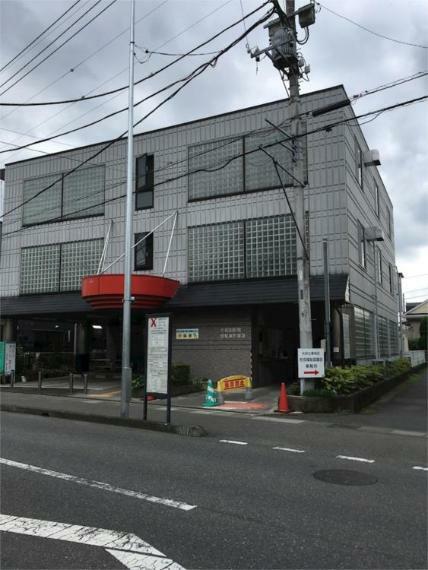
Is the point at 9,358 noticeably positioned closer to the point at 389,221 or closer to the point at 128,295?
the point at 128,295

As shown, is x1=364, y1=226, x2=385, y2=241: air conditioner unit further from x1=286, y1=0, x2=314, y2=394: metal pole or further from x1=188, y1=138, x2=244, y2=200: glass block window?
x1=286, y1=0, x2=314, y2=394: metal pole

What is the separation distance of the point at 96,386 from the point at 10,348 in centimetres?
387

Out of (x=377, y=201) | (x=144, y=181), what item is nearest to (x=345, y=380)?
(x=144, y=181)

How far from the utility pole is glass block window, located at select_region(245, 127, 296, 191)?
5.58m

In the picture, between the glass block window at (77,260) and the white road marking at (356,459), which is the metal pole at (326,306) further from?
the glass block window at (77,260)

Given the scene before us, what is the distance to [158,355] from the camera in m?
11.3

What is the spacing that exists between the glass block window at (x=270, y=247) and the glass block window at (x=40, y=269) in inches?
393

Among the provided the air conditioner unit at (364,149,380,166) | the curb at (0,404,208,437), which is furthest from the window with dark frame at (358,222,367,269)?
the curb at (0,404,208,437)

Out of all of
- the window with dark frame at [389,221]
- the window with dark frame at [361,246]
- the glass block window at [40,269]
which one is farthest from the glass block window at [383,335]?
the glass block window at [40,269]

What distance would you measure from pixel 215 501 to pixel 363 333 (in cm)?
1871

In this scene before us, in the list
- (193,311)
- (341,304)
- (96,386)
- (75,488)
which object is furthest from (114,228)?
(75,488)

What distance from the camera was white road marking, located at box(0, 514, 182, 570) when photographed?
13.5 ft

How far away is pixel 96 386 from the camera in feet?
70.0

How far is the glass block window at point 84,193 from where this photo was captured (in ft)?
80.2
